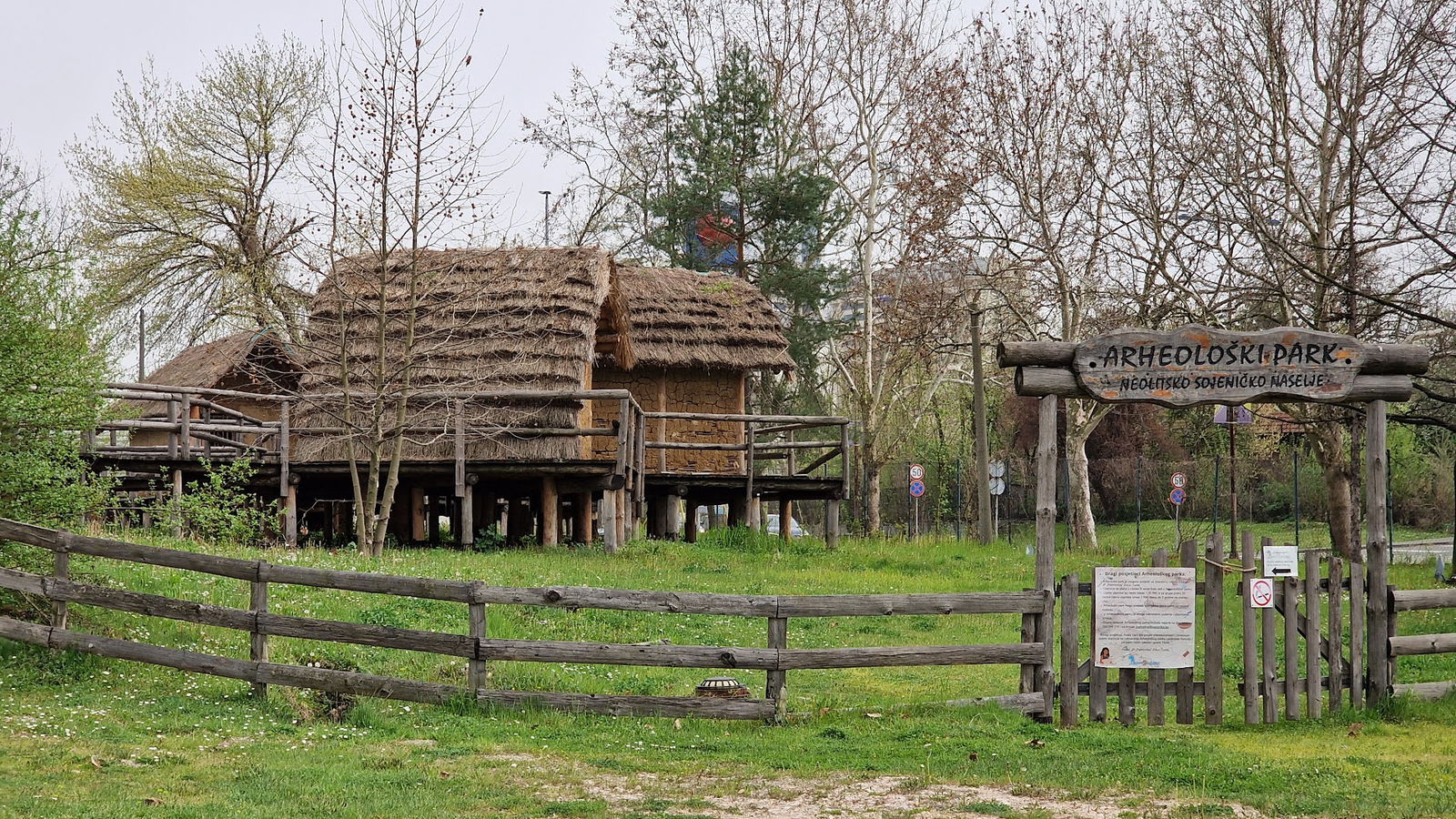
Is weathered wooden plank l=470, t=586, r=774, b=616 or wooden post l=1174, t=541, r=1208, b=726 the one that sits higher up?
weathered wooden plank l=470, t=586, r=774, b=616

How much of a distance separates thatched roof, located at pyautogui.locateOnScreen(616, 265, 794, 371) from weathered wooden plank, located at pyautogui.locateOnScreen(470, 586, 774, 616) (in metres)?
15.7

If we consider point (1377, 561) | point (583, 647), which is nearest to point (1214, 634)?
point (1377, 561)

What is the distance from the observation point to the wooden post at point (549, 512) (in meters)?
21.2

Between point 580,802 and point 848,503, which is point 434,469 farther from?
point 848,503

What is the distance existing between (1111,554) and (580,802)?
20.3 metres

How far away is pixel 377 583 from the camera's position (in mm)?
10492

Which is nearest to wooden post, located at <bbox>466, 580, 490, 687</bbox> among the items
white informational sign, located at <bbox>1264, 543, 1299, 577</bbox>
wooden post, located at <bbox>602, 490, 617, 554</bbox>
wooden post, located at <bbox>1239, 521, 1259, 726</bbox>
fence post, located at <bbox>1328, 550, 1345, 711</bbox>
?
wooden post, located at <bbox>1239, 521, 1259, 726</bbox>

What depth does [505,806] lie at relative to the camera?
7641 mm

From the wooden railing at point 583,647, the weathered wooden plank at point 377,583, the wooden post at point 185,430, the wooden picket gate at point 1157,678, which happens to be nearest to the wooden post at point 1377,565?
the wooden picket gate at point 1157,678

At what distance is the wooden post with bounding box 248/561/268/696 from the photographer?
34.9ft

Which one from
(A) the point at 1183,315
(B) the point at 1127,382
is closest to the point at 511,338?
(A) the point at 1183,315

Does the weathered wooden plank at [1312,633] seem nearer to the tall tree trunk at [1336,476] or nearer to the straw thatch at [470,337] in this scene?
the straw thatch at [470,337]

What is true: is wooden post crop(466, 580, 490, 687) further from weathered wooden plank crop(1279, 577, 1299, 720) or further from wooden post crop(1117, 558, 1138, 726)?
weathered wooden plank crop(1279, 577, 1299, 720)

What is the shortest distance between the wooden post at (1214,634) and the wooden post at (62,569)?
9.40 meters
